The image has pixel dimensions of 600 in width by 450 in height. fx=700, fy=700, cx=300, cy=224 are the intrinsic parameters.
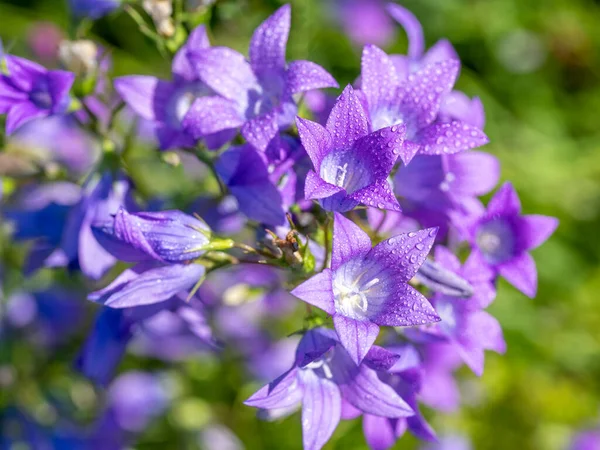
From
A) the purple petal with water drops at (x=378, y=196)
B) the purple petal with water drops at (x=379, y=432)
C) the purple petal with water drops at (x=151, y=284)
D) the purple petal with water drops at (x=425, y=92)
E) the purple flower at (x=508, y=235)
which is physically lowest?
the purple petal with water drops at (x=379, y=432)

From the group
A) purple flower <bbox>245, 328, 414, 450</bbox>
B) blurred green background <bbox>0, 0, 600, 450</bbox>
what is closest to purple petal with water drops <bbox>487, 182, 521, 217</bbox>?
purple flower <bbox>245, 328, 414, 450</bbox>

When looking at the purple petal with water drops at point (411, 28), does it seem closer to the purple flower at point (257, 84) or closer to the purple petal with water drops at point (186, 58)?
the purple flower at point (257, 84)

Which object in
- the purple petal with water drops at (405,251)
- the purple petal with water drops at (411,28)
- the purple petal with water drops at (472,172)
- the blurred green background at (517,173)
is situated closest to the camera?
the purple petal with water drops at (405,251)

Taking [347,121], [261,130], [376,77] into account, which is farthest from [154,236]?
[376,77]

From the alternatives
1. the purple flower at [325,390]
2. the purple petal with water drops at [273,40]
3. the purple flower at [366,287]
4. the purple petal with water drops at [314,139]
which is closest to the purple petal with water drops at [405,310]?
the purple flower at [366,287]

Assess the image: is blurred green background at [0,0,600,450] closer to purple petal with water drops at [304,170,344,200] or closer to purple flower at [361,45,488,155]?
purple flower at [361,45,488,155]

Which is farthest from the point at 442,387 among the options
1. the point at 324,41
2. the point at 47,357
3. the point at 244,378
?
the point at 324,41

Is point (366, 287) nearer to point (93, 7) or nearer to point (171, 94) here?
point (171, 94)
